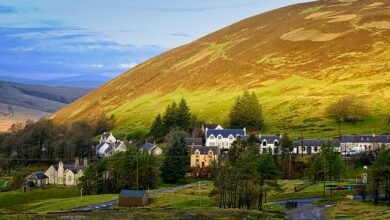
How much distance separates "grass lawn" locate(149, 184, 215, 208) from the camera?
103312 mm

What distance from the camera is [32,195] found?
139125mm

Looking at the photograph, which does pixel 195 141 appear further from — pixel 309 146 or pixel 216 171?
pixel 216 171

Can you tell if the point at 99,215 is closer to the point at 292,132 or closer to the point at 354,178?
the point at 354,178

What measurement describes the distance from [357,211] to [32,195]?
272 ft

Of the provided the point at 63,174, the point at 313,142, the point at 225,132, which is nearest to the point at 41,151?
the point at 63,174

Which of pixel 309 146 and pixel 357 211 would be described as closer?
pixel 357 211

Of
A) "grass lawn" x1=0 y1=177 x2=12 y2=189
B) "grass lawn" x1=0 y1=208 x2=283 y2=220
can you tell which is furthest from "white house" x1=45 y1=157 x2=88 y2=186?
"grass lawn" x1=0 y1=208 x2=283 y2=220

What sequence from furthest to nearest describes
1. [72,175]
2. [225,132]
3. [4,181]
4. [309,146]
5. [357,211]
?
[225,132] < [4,181] < [309,146] < [72,175] < [357,211]

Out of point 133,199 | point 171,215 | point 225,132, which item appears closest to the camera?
point 171,215

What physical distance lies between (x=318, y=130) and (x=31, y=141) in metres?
97.4

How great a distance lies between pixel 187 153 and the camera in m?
159

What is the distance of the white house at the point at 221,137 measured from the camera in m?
181

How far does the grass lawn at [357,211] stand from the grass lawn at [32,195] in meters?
68.0

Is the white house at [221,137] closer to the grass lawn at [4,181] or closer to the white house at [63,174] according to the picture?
the white house at [63,174]
